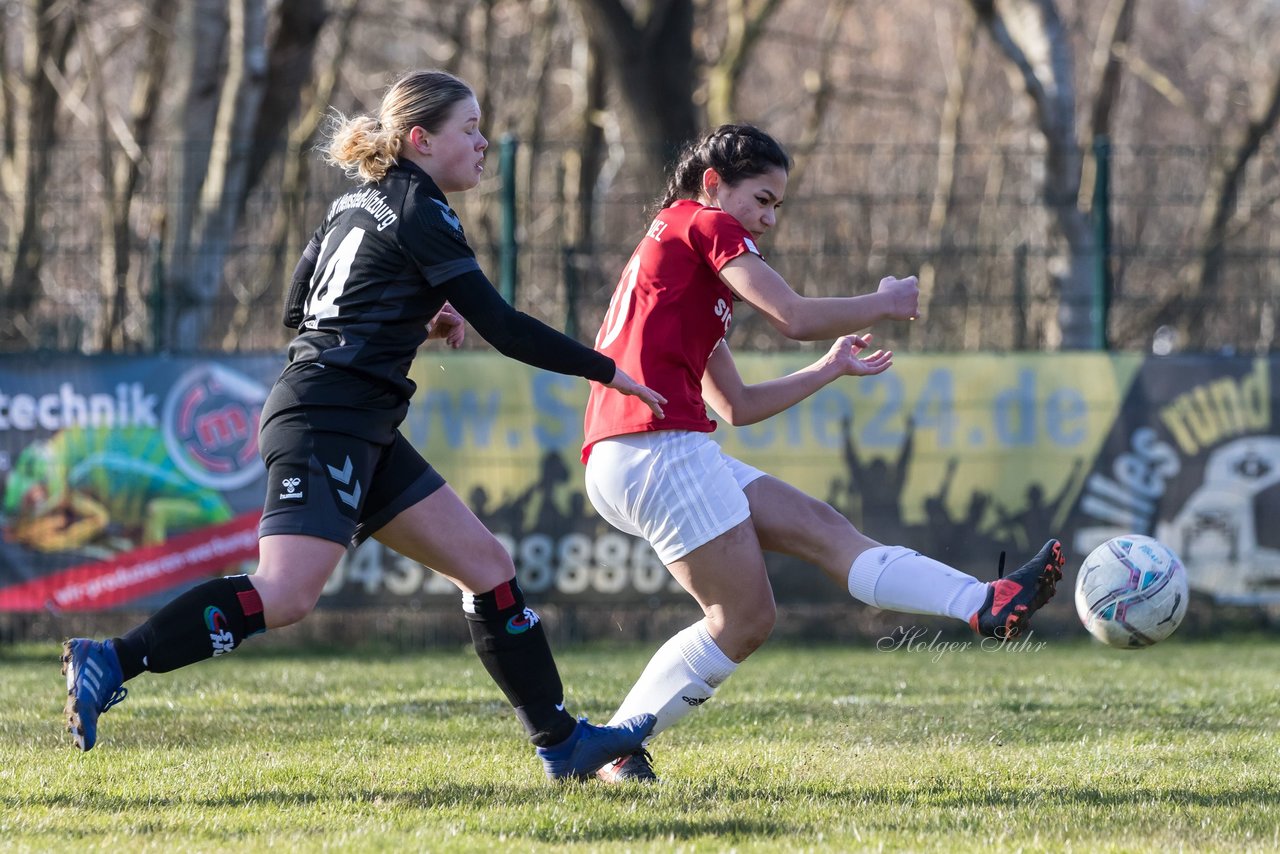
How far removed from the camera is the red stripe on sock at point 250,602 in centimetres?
421

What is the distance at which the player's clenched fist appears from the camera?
15.0 ft

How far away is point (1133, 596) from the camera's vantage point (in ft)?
16.1

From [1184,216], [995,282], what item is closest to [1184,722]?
[995,282]

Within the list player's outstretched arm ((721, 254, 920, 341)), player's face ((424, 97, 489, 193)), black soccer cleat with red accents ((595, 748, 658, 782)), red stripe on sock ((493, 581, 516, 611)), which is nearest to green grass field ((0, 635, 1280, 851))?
black soccer cleat with red accents ((595, 748, 658, 782))

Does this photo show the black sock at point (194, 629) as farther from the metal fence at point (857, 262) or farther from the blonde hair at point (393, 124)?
the metal fence at point (857, 262)

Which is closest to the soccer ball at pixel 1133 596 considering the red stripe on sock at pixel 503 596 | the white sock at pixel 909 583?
the white sock at pixel 909 583

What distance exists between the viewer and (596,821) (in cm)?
420

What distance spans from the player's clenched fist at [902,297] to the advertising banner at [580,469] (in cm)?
539

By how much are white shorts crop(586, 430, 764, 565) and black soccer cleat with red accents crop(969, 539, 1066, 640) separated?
29.4 inches

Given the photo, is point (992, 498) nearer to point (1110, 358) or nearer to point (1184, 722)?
point (1110, 358)

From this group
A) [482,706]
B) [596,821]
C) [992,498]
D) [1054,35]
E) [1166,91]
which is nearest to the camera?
[596,821]

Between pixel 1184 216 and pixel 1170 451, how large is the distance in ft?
7.20

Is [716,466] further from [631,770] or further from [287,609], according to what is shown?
[287,609]

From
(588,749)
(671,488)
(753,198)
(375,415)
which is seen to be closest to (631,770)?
(588,749)
